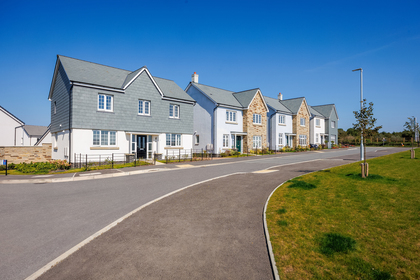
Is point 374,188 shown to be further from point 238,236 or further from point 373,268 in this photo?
point 238,236

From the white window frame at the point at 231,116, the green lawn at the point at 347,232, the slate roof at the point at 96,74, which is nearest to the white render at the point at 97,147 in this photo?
the slate roof at the point at 96,74

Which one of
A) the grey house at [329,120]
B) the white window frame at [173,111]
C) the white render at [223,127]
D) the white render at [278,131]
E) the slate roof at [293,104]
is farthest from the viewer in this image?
the grey house at [329,120]

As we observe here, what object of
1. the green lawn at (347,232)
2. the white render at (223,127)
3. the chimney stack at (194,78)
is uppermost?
the chimney stack at (194,78)

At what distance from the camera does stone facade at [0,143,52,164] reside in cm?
2100

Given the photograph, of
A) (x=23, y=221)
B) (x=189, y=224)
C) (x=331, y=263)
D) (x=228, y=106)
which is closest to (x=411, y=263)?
(x=331, y=263)

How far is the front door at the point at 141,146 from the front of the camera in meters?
23.8

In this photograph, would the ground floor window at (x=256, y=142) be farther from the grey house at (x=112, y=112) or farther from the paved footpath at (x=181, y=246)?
the paved footpath at (x=181, y=246)

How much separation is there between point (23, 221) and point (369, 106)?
1622 centimetres

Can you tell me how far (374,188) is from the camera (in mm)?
9047

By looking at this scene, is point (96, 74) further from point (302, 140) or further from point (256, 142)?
point (302, 140)

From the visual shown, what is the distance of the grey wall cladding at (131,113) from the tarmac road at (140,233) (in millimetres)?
11026

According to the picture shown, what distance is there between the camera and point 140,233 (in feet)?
19.3

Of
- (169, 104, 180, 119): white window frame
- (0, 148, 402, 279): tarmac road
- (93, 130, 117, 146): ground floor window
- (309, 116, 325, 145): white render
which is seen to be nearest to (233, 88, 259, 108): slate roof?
(169, 104, 180, 119): white window frame

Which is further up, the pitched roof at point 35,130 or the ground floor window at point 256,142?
the pitched roof at point 35,130
